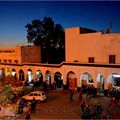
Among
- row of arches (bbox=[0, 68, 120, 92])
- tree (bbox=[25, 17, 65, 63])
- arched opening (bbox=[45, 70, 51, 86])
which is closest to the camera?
row of arches (bbox=[0, 68, 120, 92])

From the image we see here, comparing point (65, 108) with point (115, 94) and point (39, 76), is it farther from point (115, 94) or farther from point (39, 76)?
point (39, 76)

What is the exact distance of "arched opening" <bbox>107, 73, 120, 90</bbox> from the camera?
1176 inches

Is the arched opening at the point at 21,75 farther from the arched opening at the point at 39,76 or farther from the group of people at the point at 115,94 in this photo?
the group of people at the point at 115,94

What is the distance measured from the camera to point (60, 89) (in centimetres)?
3412

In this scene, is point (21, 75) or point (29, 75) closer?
point (29, 75)

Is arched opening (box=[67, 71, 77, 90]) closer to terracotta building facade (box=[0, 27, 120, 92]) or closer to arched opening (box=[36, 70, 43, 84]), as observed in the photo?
terracotta building facade (box=[0, 27, 120, 92])

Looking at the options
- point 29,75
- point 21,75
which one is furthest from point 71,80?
point 21,75

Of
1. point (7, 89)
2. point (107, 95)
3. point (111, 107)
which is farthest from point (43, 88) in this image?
point (7, 89)

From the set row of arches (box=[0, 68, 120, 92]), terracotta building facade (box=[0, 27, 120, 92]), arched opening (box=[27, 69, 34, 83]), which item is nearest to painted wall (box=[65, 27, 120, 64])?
terracotta building facade (box=[0, 27, 120, 92])

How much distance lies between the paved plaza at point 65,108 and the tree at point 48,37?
76.5 feet

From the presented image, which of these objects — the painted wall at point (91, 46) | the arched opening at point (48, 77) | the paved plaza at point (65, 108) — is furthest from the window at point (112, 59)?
the arched opening at point (48, 77)

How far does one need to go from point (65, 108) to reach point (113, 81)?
27.2 ft

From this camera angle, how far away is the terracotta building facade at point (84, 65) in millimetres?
30438

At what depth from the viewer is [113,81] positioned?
3012cm
